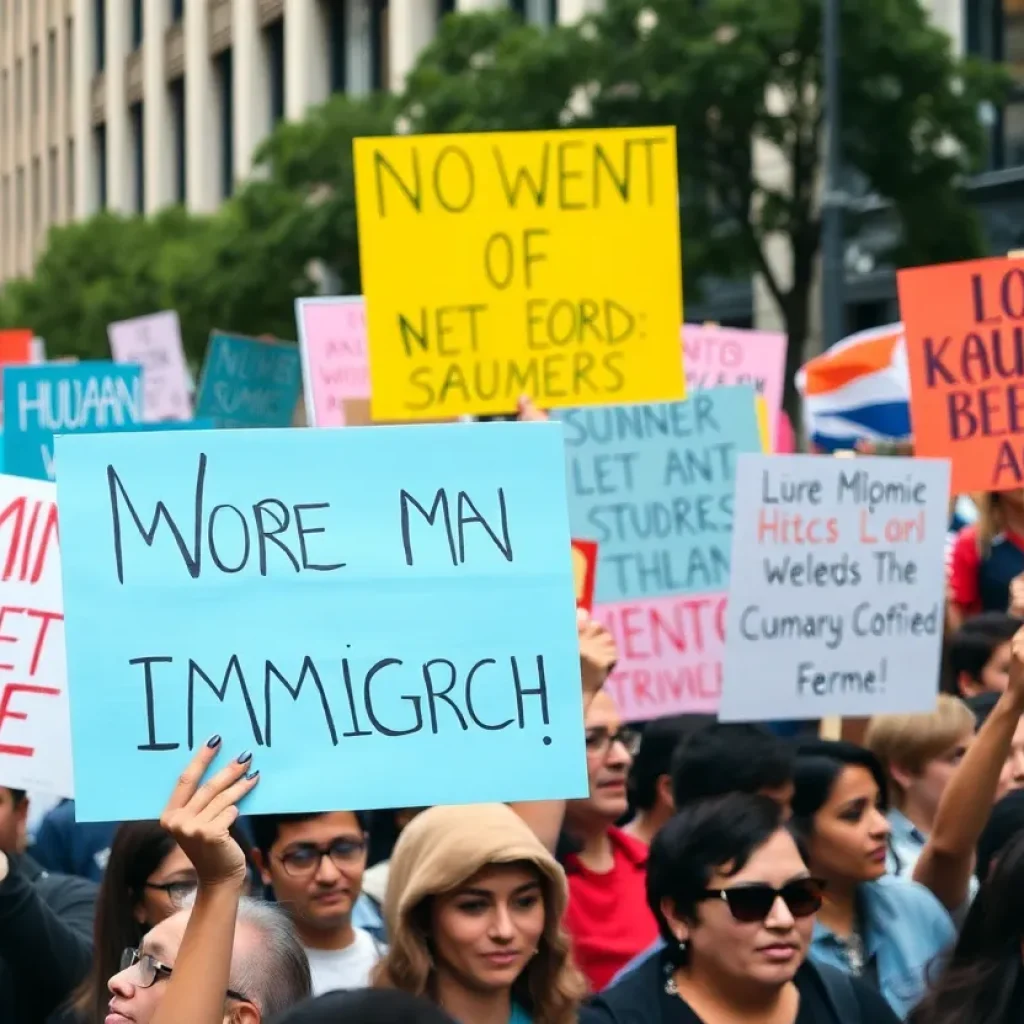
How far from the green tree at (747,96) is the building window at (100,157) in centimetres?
3392

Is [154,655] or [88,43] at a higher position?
[88,43]

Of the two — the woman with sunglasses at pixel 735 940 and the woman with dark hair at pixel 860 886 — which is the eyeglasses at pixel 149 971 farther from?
the woman with dark hair at pixel 860 886

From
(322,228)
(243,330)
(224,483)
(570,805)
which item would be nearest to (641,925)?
(570,805)

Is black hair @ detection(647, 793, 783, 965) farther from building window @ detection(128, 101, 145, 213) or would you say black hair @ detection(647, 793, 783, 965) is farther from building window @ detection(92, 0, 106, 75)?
building window @ detection(92, 0, 106, 75)

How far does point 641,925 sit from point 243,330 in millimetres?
22652

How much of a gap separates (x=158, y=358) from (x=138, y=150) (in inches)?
1520

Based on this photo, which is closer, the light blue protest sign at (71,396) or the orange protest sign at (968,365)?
the orange protest sign at (968,365)

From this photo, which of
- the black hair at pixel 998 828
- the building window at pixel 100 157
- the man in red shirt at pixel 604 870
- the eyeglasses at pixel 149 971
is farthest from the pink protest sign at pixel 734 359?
the building window at pixel 100 157

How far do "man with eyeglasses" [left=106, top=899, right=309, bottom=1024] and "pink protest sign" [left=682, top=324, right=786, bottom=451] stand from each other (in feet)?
21.0

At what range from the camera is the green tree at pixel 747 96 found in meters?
19.6

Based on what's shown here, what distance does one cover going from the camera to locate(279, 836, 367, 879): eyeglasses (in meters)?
4.70

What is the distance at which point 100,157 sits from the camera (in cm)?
5516

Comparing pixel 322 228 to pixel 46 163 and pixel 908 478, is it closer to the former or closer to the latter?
pixel 908 478

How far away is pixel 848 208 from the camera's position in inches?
798
